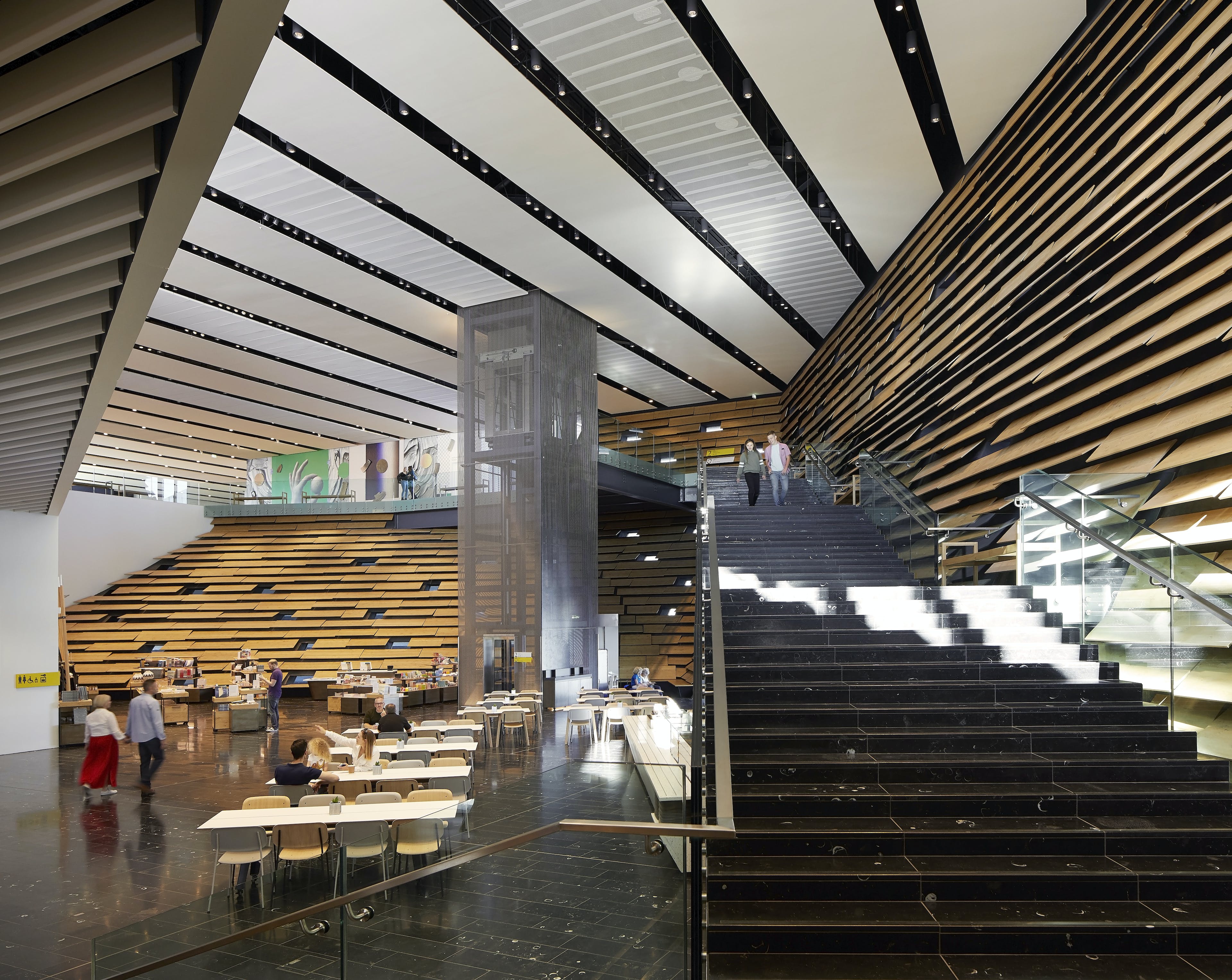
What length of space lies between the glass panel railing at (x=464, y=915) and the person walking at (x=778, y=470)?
9.41 m

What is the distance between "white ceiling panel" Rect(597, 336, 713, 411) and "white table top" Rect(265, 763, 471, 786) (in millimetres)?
12812

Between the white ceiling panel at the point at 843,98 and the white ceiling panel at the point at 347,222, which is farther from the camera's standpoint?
the white ceiling panel at the point at 347,222

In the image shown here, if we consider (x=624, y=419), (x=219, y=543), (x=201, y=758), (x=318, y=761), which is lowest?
(x=201, y=758)

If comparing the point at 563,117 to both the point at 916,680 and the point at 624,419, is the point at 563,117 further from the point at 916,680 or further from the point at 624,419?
the point at 624,419

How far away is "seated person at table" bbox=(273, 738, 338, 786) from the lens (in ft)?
20.7

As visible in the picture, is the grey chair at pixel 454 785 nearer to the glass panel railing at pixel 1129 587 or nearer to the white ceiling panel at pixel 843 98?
the glass panel railing at pixel 1129 587

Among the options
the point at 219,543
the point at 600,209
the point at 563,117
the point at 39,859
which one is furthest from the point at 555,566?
the point at 219,543

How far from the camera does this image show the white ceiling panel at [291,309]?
547 inches

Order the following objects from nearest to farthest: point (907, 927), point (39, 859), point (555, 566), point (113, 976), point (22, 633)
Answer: point (113, 976) < point (907, 927) < point (39, 859) < point (22, 633) < point (555, 566)

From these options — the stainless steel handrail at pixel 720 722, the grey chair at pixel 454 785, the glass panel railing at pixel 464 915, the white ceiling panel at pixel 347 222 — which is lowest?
the grey chair at pixel 454 785

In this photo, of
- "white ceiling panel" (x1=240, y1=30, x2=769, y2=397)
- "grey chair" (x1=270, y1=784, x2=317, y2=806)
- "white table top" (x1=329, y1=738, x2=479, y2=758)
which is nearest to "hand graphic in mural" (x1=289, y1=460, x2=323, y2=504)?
"white ceiling panel" (x1=240, y1=30, x2=769, y2=397)

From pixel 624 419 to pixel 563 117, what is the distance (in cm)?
1551

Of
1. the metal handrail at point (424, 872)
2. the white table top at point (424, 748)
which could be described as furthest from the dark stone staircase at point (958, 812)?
the white table top at point (424, 748)

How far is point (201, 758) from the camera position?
10891 millimetres
